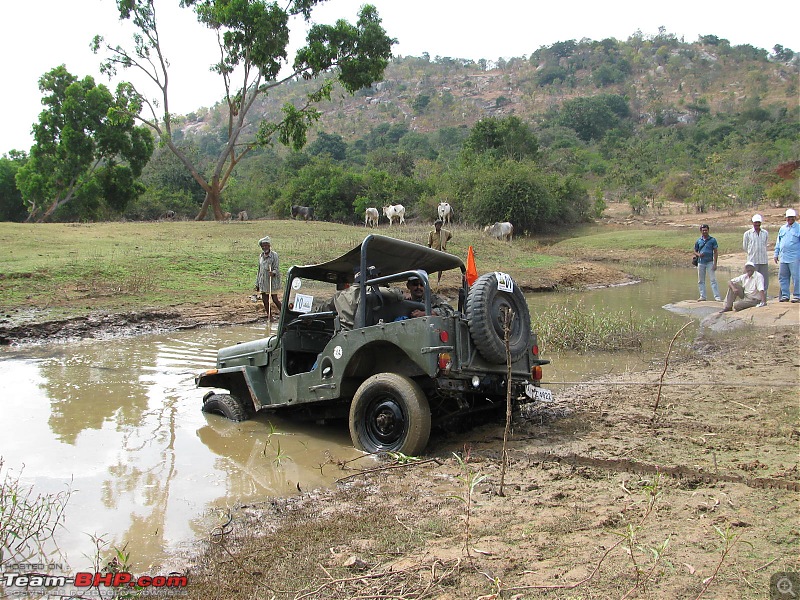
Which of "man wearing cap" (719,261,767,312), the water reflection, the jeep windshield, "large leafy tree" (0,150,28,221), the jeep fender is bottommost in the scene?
the water reflection

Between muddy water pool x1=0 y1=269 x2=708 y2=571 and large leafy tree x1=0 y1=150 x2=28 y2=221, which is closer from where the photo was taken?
muddy water pool x1=0 y1=269 x2=708 y2=571

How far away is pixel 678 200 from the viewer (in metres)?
44.4

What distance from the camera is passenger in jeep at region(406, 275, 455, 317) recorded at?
21.0ft

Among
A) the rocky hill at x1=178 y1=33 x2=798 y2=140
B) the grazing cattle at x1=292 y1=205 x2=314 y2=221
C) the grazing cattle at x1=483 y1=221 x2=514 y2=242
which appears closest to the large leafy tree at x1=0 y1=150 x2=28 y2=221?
the grazing cattle at x1=292 y1=205 x2=314 y2=221

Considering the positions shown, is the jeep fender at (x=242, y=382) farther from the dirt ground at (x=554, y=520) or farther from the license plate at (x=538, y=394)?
the license plate at (x=538, y=394)

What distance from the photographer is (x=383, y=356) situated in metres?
6.51

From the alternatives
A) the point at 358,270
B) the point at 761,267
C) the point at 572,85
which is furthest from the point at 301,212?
the point at 572,85

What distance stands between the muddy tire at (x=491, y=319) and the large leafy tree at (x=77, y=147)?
2977 centimetres

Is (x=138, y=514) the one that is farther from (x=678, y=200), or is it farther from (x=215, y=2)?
(x=678, y=200)

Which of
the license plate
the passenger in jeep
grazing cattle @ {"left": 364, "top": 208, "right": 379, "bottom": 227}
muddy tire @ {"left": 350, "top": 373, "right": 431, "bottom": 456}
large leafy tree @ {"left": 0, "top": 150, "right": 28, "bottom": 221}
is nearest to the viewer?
muddy tire @ {"left": 350, "top": 373, "right": 431, "bottom": 456}

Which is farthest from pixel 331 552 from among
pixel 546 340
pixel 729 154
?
pixel 729 154

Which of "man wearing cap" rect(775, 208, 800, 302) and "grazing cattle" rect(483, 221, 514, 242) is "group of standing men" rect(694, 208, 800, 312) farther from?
"grazing cattle" rect(483, 221, 514, 242)

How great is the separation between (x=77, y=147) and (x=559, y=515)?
35.1 m

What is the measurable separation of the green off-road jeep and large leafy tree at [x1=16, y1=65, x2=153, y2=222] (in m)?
28.2
